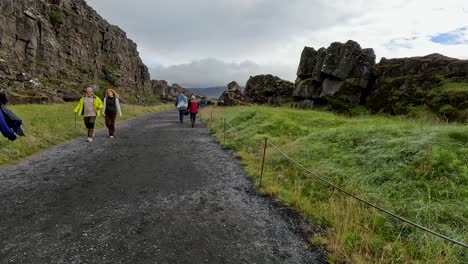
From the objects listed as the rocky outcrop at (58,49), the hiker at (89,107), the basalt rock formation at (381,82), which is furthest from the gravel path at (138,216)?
the rocky outcrop at (58,49)

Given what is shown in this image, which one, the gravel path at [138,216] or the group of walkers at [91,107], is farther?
the group of walkers at [91,107]

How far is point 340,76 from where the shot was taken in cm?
2988

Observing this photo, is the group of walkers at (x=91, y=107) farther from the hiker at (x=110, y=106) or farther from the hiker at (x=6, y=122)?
the hiker at (x=6, y=122)

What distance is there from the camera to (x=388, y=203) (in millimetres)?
5328

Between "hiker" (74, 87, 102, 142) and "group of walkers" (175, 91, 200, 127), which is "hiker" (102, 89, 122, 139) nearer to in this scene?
"hiker" (74, 87, 102, 142)

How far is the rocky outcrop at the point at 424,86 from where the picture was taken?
60.0 ft

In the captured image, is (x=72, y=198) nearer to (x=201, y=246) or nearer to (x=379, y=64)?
(x=201, y=246)

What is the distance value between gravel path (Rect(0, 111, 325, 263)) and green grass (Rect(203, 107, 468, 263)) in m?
0.64

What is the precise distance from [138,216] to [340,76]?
29.2m

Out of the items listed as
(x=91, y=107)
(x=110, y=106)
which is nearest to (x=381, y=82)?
(x=110, y=106)

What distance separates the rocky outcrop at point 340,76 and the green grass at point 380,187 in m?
20.3

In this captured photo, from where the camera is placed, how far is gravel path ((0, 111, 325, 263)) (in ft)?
12.9

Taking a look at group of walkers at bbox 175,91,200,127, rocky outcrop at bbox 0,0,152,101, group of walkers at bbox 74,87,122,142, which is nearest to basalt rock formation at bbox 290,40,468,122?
group of walkers at bbox 175,91,200,127

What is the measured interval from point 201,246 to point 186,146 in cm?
794
